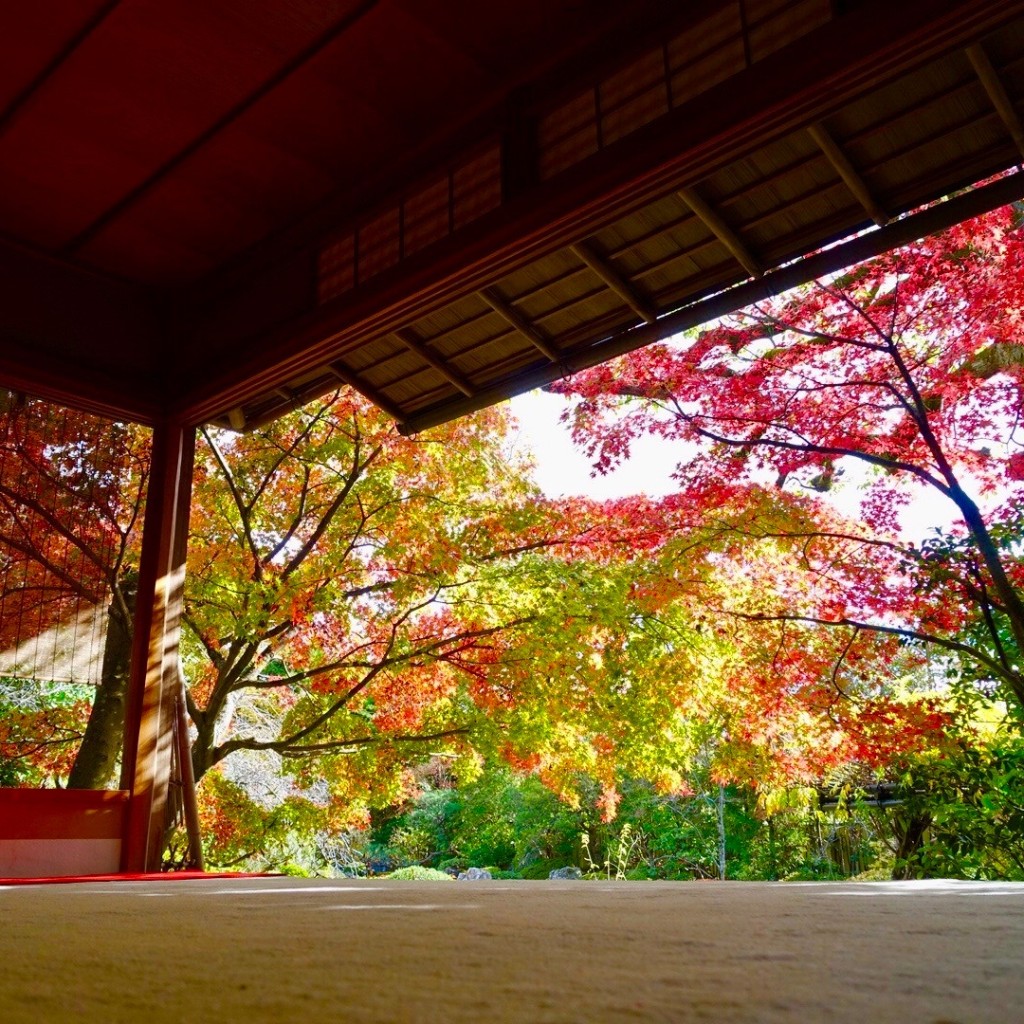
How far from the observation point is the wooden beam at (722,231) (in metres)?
2.54

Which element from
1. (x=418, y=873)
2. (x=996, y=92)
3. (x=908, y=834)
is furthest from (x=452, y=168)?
(x=418, y=873)

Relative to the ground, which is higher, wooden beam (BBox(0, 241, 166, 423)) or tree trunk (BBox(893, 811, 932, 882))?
wooden beam (BBox(0, 241, 166, 423))

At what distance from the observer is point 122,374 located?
12.2 ft

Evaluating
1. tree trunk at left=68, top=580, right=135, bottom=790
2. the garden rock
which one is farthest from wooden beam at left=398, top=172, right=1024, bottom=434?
the garden rock

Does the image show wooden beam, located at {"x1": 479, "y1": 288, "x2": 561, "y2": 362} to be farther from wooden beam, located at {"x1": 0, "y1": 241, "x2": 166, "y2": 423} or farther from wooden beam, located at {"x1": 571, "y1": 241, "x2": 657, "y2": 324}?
wooden beam, located at {"x1": 0, "y1": 241, "x2": 166, "y2": 423}

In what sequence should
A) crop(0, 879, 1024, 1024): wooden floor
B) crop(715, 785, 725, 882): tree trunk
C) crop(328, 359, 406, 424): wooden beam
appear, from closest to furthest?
crop(0, 879, 1024, 1024): wooden floor → crop(328, 359, 406, 424): wooden beam → crop(715, 785, 725, 882): tree trunk

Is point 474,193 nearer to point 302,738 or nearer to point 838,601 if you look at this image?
point 838,601

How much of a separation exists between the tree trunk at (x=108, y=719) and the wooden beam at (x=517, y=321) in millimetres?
3345

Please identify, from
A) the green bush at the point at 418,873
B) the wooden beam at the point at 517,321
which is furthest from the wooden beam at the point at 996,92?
the green bush at the point at 418,873

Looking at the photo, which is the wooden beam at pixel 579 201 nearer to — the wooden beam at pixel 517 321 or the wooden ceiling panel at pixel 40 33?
the wooden beam at pixel 517 321

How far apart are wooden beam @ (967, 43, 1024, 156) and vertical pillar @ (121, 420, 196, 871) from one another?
10.1ft

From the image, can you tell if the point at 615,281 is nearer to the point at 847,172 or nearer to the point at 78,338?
the point at 847,172

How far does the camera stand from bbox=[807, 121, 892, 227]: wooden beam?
2334 millimetres

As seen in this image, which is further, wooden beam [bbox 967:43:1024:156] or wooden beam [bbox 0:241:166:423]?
wooden beam [bbox 0:241:166:423]
